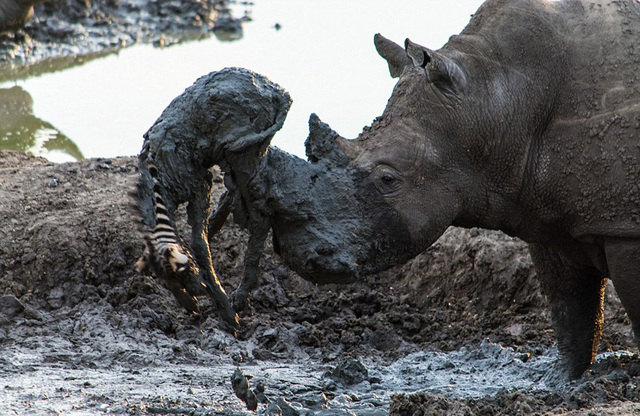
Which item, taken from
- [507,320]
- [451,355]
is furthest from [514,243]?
[451,355]

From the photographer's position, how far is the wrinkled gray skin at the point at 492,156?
17.1ft

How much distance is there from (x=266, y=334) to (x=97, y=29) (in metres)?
13.1

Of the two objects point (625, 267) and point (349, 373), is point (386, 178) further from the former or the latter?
point (349, 373)

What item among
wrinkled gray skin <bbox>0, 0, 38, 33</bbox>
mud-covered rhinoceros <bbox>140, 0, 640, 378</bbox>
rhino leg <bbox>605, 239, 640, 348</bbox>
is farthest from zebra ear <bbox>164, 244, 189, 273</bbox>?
wrinkled gray skin <bbox>0, 0, 38, 33</bbox>

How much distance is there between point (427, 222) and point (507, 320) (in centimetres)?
232

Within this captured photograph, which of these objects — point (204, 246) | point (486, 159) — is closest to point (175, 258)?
point (204, 246)

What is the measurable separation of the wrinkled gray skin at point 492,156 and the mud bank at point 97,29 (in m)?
11.7

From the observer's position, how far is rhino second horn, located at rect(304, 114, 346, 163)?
17.5ft

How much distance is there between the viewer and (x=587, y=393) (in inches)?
207

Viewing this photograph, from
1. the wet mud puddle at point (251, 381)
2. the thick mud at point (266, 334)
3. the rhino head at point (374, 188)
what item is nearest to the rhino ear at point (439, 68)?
the rhino head at point (374, 188)

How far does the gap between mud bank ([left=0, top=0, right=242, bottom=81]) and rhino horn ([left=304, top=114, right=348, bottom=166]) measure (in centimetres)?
1157

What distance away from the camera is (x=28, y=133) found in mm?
12758

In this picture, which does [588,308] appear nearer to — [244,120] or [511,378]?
[511,378]

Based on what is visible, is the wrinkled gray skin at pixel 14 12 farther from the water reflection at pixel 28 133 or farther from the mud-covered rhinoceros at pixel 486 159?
the mud-covered rhinoceros at pixel 486 159
